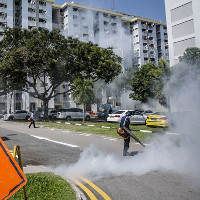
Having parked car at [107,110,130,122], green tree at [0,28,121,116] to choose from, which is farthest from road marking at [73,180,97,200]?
green tree at [0,28,121,116]

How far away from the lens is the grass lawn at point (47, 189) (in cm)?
417

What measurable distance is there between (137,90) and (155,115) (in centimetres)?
2163

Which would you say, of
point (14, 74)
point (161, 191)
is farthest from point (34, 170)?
point (14, 74)

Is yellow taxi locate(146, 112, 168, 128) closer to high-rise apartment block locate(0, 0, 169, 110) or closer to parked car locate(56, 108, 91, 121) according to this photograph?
parked car locate(56, 108, 91, 121)

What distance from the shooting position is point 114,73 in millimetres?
28797

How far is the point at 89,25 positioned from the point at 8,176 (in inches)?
1467

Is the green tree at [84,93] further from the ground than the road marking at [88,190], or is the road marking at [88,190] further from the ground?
Result: the green tree at [84,93]

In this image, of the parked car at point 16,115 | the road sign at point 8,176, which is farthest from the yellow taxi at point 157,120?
the parked car at point 16,115

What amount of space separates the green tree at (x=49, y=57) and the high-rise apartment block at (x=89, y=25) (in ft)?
33.3

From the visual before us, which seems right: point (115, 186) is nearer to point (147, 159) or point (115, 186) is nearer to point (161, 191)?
point (161, 191)

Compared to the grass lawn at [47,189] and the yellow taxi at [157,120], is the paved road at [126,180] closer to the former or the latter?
the grass lawn at [47,189]

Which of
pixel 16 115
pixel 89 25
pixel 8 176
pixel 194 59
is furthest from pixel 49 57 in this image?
pixel 8 176

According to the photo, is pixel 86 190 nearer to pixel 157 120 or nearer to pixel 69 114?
pixel 157 120

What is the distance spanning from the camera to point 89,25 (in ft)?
124
